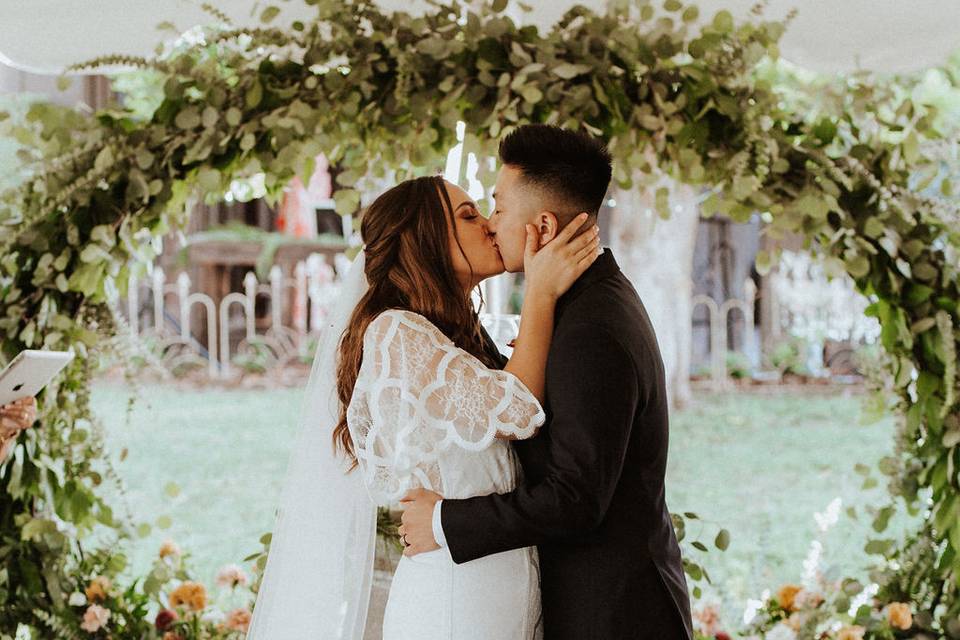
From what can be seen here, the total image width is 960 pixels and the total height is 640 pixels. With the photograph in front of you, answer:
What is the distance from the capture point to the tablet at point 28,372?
2246 millimetres

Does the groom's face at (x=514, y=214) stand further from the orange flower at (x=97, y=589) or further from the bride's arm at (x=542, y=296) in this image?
the orange flower at (x=97, y=589)

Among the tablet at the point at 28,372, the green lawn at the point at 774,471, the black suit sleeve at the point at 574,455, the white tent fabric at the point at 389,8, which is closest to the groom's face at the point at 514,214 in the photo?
the black suit sleeve at the point at 574,455

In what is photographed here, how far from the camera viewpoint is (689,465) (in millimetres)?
Answer: 7008

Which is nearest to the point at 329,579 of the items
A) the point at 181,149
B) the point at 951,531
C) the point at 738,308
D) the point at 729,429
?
the point at 181,149

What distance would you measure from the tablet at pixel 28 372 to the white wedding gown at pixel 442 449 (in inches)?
31.5

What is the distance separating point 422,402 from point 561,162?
55 cm

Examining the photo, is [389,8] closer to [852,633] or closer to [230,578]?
[230,578]

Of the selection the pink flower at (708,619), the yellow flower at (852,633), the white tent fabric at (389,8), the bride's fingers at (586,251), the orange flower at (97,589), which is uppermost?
the white tent fabric at (389,8)

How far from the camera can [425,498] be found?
6.31ft

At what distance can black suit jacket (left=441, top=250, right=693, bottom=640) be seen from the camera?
→ 1.77 metres

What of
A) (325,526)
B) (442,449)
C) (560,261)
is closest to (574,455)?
(442,449)

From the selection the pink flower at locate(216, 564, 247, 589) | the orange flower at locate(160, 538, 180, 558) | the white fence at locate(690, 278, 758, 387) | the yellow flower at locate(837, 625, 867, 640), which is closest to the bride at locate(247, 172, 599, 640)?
the pink flower at locate(216, 564, 247, 589)

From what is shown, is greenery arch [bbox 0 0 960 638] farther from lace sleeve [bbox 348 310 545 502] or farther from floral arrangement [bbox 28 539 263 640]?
lace sleeve [bbox 348 310 545 502]

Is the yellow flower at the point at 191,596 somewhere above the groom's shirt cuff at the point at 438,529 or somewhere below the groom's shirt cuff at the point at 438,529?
below
